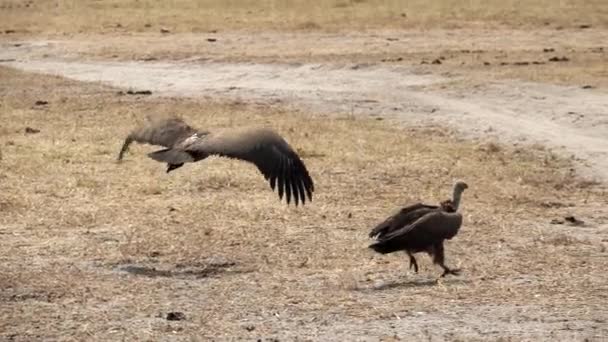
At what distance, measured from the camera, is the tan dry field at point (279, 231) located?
24.8 ft

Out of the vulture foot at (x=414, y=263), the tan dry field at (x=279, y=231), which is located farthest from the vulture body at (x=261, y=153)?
the vulture foot at (x=414, y=263)

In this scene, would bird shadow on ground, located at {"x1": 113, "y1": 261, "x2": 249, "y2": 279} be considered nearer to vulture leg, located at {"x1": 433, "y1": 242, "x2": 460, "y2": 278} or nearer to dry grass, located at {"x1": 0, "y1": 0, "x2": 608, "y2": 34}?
vulture leg, located at {"x1": 433, "y1": 242, "x2": 460, "y2": 278}

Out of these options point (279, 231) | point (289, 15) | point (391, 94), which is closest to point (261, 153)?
point (279, 231)

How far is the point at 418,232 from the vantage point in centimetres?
838

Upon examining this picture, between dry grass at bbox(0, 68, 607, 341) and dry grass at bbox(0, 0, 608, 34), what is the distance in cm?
1436

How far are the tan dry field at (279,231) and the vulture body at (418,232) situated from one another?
0.16m

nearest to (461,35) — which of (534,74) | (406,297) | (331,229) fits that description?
(534,74)

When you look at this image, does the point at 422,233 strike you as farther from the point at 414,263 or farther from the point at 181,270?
A: the point at 181,270

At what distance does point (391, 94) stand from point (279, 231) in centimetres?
929

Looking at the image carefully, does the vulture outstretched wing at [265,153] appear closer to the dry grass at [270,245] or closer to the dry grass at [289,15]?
the dry grass at [270,245]

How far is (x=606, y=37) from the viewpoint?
2619 centimetres

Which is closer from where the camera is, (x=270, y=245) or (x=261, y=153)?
(x=261, y=153)

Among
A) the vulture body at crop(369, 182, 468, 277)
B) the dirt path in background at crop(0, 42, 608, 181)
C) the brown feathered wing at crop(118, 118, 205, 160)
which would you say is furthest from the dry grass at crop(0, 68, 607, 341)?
the dirt path in background at crop(0, 42, 608, 181)

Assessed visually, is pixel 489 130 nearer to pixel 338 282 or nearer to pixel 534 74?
pixel 534 74
